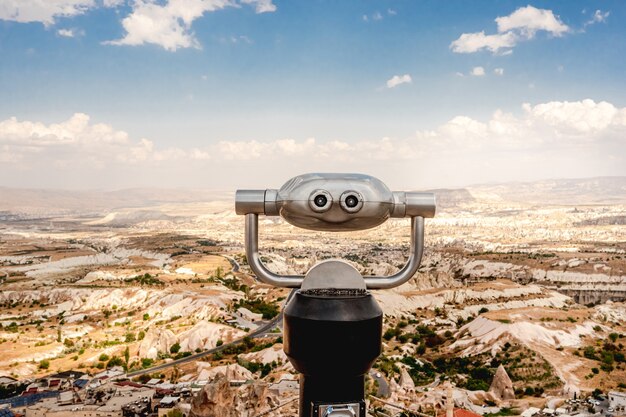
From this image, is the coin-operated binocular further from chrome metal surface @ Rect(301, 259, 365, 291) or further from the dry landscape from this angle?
the dry landscape

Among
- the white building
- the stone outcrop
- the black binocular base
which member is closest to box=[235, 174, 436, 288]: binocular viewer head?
the black binocular base

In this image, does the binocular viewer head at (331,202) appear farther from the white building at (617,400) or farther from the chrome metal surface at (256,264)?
the white building at (617,400)

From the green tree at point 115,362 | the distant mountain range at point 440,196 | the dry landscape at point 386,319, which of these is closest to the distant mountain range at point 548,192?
the distant mountain range at point 440,196

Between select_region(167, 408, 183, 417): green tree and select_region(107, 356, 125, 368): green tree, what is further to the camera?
select_region(107, 356, 125, 368): green tree

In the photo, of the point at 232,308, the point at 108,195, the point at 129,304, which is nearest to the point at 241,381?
the point at 232,308

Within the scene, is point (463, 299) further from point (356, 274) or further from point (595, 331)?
point (356, 274)

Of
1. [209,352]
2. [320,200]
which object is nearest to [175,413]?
[209,352]

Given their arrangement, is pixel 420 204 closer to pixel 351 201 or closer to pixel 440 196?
pixel 351 201
